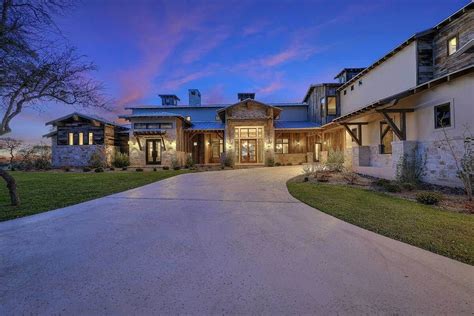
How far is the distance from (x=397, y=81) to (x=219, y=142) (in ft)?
55.7

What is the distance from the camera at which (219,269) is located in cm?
287

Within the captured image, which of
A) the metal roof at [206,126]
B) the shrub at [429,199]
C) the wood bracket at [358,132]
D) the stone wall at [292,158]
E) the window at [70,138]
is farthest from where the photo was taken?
the metal roof at [206,126]

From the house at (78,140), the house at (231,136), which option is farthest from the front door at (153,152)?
the house at (78,140)

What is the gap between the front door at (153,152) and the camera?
900 inches

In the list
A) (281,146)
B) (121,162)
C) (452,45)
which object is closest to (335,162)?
(452,45)

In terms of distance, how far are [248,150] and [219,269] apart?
1970 centimetres

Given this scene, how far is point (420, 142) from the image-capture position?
394 inches

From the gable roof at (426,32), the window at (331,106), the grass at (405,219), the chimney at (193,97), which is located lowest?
the grass at (405,219)

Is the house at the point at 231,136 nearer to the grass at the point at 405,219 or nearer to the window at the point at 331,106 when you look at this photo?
the window at the point at 331,106

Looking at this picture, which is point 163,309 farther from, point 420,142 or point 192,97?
point 192,97

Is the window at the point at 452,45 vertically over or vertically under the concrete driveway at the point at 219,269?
over

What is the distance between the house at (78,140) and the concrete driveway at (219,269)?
768 inches

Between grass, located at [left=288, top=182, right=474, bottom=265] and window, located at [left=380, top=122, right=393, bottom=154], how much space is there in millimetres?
6062

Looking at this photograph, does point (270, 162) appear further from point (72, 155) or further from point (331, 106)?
point (72, 155)
